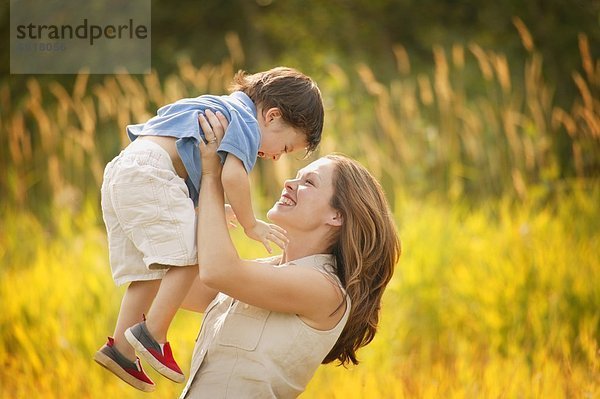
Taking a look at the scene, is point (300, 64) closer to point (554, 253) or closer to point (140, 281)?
point (554, 253)

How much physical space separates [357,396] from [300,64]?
6.70 meters

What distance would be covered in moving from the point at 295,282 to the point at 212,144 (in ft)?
1.48

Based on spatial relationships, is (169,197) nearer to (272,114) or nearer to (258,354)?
(272,114)

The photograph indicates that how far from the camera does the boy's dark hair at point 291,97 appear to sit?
108 inches

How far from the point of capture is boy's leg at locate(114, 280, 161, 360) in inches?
106

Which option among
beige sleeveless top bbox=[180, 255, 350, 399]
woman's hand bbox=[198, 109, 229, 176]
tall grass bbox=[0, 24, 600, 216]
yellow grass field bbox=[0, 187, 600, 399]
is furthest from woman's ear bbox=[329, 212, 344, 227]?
tall grass bbox=[0, 24, 600, 216]

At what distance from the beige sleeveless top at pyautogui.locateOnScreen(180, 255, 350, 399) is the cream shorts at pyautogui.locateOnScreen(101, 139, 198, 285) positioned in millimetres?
261

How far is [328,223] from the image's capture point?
2816 mm

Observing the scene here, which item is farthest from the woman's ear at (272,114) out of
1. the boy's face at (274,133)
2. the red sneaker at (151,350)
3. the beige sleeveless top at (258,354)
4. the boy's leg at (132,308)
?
the red sneaker at (151,350)

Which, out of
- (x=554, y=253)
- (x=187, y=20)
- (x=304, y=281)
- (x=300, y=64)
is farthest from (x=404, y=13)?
(x=304, y=281)

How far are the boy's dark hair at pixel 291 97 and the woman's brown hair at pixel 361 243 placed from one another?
137mm

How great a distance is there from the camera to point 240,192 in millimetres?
2584

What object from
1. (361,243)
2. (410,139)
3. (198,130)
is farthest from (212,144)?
(410,139)

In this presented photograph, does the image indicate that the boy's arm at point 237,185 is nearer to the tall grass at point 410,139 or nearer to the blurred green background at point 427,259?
the blurred green background at point 427,259
